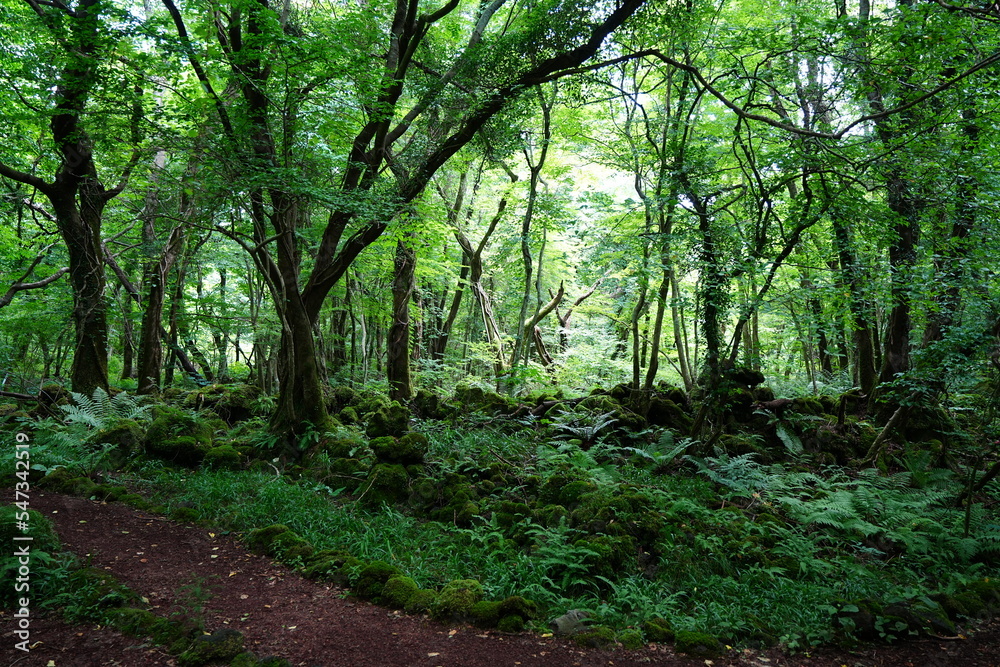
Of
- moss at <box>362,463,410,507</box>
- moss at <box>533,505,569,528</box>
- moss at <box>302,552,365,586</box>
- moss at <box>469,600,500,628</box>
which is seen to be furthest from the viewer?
moss at <box>362,463,410,507</box>

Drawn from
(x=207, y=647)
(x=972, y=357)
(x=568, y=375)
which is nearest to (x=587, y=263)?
(x=568, y=375)

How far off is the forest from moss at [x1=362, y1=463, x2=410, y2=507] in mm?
36

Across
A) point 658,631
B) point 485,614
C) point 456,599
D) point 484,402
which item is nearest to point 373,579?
point 456,599

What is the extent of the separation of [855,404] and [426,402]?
827 cm

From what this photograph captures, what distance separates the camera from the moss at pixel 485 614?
4.30 metres

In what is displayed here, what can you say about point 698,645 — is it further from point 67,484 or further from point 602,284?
point 602,284

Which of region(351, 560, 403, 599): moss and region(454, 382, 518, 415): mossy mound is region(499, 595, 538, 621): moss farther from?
region(454, 382, 518, 415): mossy mound

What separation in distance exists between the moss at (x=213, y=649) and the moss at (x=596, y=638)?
247 centimetres

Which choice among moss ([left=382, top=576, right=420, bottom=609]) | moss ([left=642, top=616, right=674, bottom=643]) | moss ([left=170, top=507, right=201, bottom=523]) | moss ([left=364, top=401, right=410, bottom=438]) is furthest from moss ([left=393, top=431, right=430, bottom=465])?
moss ([left=642, top=616, right=674, bottom=643])

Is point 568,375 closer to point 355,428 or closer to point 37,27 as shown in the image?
point 355,428

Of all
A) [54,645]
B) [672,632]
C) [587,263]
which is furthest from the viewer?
[587,263]

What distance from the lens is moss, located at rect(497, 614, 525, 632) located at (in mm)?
4215

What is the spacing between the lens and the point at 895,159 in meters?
6.28

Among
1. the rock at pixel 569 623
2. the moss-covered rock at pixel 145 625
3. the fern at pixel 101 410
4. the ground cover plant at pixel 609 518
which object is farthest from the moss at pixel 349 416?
the rock at pixel 569 623
